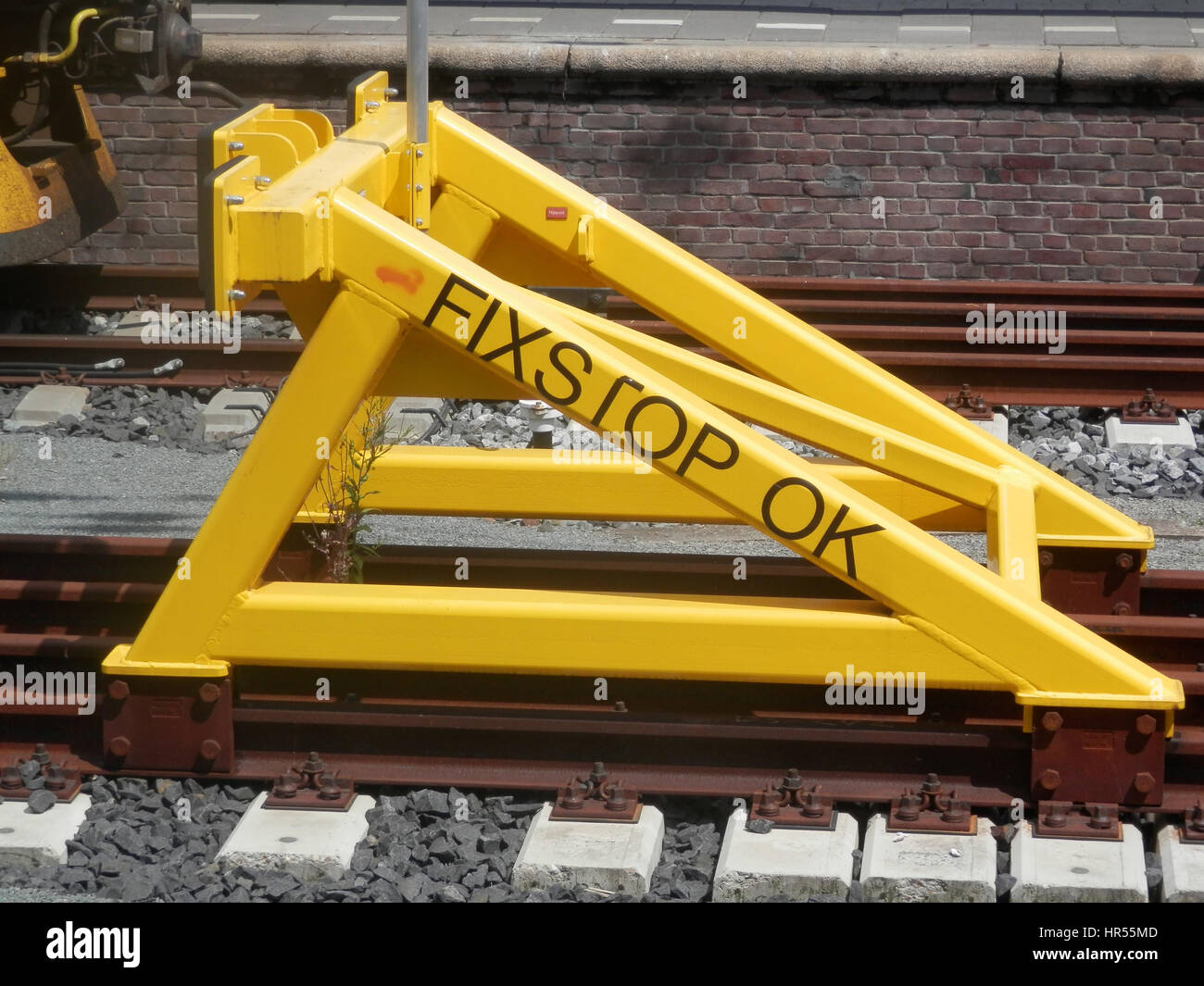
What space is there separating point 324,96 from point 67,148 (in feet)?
5.75

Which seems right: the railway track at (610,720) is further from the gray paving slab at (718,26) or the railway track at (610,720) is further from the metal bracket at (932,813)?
the gray paving slab at (718,26)

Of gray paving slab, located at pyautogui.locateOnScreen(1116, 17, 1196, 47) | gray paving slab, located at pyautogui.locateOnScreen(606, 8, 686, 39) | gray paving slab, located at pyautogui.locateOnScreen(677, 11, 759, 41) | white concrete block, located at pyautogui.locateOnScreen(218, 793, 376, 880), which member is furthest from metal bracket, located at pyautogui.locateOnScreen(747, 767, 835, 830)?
gray paving slab, located at pyautogui.locateOnScreen(1116, 17, 1196, 47)

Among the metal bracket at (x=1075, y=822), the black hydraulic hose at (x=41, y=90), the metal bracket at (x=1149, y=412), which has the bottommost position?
the metal bracket at (x=1075, y=822)

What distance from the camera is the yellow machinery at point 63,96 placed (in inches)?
327

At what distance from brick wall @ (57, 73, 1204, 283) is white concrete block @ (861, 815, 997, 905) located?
6.26 m

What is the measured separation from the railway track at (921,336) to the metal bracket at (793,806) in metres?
3.46

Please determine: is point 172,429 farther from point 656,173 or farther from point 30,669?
point 656,173

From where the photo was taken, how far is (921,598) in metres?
3.98

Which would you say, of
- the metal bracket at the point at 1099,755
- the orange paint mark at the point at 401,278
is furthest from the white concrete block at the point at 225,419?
the metal bracket at the point at 1099,755

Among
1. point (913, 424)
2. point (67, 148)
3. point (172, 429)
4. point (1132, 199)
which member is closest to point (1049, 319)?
point (1132, 199)

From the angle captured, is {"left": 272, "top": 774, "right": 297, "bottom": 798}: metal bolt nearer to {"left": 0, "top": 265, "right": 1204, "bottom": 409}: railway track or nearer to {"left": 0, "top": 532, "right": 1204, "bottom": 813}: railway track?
{"left": 0, "top": 532, "right": 1204, "bottom": 813}: railway track

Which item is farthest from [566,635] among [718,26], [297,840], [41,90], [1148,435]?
[718,26]

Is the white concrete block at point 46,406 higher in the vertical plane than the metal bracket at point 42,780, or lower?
higher

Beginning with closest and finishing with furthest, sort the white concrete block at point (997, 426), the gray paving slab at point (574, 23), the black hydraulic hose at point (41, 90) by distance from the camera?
the white concrete block at point (997, 426)
the black hydraulic hose at point (41, 90)
the gray paving slab at point (574, 23)
